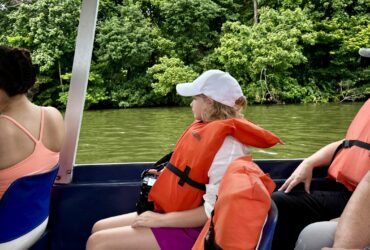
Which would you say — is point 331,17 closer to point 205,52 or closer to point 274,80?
point 274,80

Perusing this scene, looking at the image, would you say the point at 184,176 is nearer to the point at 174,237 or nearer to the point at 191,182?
the point at 191,182

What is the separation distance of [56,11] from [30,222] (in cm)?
2074

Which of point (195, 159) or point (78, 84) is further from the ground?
point (78, 84)

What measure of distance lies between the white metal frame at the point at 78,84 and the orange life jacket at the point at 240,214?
2.94 ft

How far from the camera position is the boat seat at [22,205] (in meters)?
1.45

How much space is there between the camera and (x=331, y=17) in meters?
24.1

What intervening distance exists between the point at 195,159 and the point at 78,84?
63cm

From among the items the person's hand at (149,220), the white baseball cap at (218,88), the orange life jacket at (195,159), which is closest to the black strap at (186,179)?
the orange life jacket at (195,159)

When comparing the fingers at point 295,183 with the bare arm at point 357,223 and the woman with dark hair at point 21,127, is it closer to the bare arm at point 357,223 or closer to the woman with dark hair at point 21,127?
the bare arm at point 357,223

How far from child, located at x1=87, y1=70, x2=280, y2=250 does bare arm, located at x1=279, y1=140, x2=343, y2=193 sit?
0.34 meters

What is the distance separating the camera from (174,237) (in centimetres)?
145

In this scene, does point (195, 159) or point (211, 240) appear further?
point (195, 159)

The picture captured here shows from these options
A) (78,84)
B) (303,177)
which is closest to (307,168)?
(303,177)

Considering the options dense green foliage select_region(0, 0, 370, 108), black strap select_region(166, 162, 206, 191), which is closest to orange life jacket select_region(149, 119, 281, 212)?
black strap select_region(166, 162, 206, 191)
